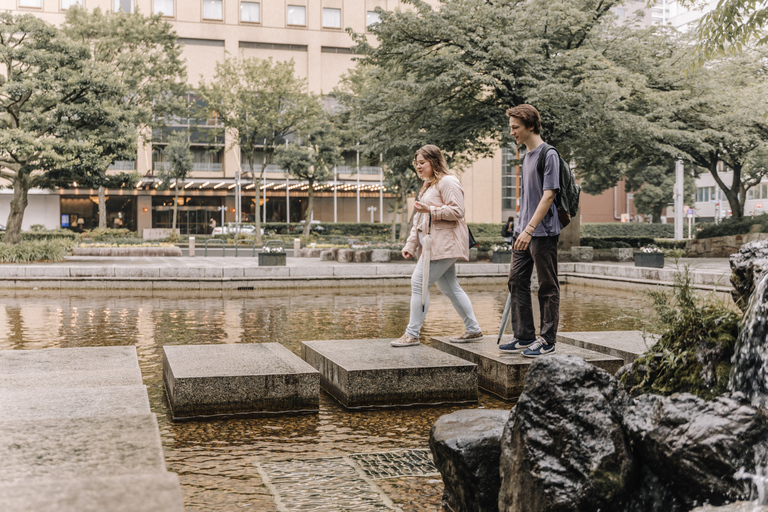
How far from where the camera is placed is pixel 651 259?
64.4ft

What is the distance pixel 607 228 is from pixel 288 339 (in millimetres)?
58946

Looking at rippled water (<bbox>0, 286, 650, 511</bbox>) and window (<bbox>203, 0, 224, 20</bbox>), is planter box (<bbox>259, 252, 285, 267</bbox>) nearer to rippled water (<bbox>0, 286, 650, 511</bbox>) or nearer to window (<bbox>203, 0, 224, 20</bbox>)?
rippled water (<bbox>0, 286, 650, 511</bbox>)

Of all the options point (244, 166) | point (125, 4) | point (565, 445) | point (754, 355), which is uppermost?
point (125, 4)

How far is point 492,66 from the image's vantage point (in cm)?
2138

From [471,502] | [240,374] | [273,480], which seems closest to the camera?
[471,502]

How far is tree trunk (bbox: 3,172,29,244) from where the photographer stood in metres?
22.7

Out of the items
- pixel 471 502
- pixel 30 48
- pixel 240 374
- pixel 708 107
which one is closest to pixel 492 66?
pixel 708 107

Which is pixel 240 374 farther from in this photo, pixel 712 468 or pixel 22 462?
pixel 712 468

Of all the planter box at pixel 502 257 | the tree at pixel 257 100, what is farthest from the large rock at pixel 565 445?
the tree at pixel 257 100

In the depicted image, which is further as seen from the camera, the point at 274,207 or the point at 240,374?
the point at 274,207

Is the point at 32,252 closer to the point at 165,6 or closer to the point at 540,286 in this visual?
the point at 540,286

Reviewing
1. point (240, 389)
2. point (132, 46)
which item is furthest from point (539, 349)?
point (132, 46)

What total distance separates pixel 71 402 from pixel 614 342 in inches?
173

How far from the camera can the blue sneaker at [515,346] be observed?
5.71 meters
